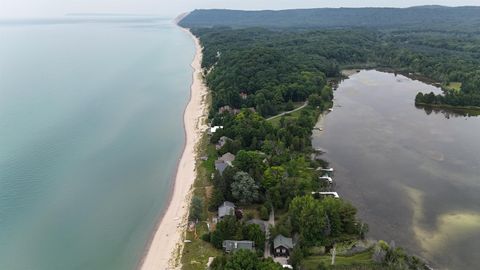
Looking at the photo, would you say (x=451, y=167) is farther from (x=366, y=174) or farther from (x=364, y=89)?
(x=364, y=89)

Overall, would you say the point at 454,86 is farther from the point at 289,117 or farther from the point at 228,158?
the point at 228,158

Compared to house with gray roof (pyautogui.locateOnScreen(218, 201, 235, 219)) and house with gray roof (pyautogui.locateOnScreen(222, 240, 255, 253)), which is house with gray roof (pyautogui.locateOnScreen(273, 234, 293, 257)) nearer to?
house with gray roof (pyautogui.locateOnScreen(222, 240, 255, 253))

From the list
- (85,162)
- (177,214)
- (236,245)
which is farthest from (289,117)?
(236,245)

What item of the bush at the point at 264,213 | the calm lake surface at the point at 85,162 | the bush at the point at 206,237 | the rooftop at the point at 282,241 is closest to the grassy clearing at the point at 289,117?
the calm lake surface at the point at 85,162

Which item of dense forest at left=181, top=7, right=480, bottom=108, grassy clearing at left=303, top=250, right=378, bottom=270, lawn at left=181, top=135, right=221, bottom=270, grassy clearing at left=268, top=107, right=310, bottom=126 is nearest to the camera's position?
grassy clearing at left=303, top=250, right=378, bottom=270

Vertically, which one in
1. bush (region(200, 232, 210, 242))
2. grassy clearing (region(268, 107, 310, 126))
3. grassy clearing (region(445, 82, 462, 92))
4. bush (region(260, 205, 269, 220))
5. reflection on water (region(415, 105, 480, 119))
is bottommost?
bush (region(200, 232, 210, 242))

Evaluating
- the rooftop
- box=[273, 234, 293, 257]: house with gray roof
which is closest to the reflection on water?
the rooftop
